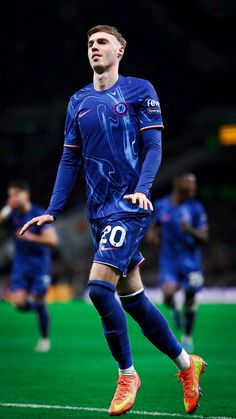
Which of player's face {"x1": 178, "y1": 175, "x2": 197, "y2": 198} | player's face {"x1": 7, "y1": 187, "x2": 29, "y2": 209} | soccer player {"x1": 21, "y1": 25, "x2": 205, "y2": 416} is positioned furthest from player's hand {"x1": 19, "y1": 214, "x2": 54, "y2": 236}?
player's face {"x1": 178, "y1": 175, "x2": 197, "y2": 198}

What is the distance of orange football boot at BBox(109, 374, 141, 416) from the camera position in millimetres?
5758

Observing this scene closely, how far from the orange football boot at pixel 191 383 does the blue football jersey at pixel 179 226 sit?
650 cm

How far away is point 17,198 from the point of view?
40.1 feet

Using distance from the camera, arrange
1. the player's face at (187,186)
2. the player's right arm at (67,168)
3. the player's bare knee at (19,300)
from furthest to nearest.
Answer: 1. the player's face at (187,186)
2. the player's bare knee at (19,300)
3. the player's right arm at (67,168)

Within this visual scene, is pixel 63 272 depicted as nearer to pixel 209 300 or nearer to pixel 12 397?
pixel 209 300

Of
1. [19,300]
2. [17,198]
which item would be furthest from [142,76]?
[19,300]

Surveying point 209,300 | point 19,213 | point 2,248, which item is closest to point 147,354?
point 19,213

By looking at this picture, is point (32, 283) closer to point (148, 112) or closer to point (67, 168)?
point (67, 168)

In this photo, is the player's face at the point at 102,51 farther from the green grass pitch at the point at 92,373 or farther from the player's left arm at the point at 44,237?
the player's left arm at the point at 44,237

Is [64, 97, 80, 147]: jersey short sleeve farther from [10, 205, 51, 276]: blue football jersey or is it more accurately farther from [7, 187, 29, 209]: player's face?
[10, 205, 51, 276]: blue football jersey

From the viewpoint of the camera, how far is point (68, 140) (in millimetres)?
6332

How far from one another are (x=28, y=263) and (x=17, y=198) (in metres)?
0.91

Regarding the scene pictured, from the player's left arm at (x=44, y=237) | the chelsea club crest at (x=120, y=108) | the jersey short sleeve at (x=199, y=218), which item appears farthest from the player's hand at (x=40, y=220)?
the jersey short sleeve at (x=199, y=218)

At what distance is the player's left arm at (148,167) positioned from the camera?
579cm
